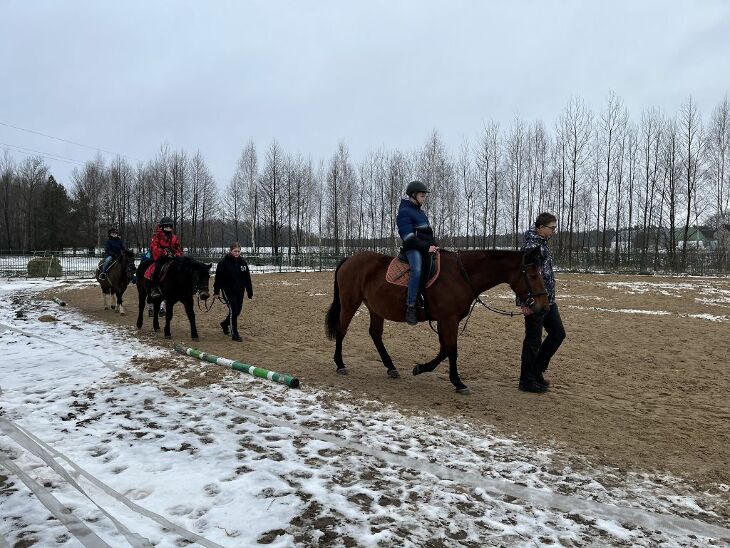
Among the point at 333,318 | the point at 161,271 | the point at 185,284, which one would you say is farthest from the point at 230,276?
the point at 333,318

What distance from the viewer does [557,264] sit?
127 feet

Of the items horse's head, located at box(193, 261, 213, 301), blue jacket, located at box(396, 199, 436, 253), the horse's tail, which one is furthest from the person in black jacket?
blue jacket, located at box(396, 199, 436, 253)

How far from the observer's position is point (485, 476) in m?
3.51

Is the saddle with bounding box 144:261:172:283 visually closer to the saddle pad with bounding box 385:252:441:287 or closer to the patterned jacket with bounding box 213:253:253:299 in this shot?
the patterned jacket with bounding box 213:253:253:299

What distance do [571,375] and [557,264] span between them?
3471 centimetres

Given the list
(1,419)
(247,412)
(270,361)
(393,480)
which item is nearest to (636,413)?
(393,480)

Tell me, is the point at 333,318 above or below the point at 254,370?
above

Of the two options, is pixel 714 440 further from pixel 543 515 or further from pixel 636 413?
pixel 543 515

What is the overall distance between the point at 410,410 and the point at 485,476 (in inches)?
64.5

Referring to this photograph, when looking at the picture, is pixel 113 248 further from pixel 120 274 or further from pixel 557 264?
pixel 557 264

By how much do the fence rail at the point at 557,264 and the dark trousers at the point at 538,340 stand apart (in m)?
31.0

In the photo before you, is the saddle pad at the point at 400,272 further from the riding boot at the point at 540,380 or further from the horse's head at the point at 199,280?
the horse's head at the point at 199,280

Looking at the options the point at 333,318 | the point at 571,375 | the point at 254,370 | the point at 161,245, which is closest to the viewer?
the point at 254,370

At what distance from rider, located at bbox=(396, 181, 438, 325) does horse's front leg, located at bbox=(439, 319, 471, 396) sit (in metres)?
0.41
